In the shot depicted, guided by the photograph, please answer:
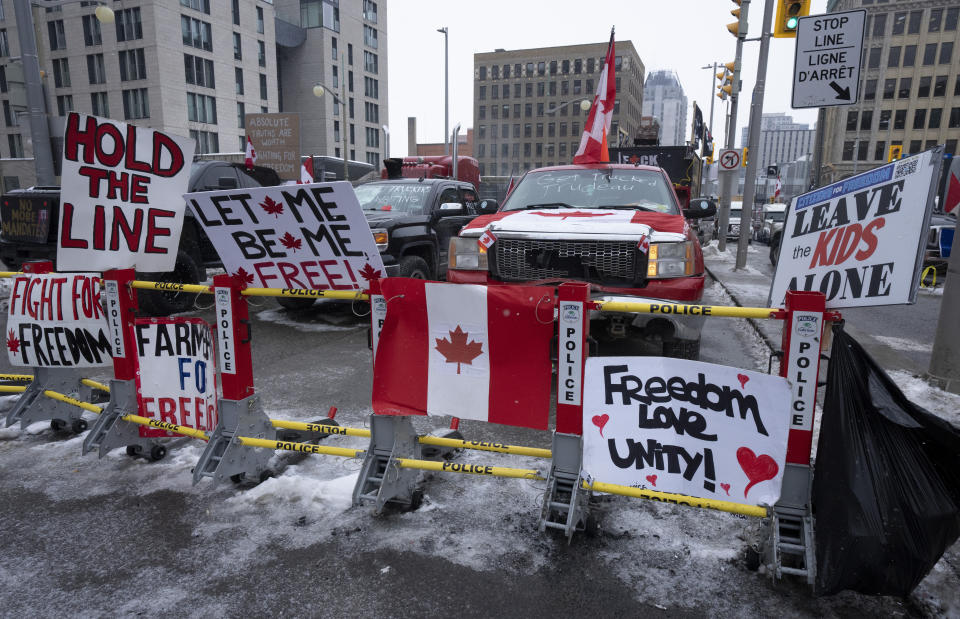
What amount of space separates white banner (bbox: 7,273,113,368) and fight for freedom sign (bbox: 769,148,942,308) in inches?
180

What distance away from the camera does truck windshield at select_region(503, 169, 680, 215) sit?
6090 mm

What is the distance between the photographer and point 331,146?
6147 cm

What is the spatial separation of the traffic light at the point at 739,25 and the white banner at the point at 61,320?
16.1 metres

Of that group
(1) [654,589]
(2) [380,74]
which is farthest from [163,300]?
(2) [380,74]

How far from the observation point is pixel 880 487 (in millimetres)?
2375

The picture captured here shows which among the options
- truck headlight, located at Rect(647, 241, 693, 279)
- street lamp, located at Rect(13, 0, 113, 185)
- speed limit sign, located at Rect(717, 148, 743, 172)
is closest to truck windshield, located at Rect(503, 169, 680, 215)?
truck headlight, located at Rect(647, 241, 693, 279)

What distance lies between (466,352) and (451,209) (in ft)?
20.0

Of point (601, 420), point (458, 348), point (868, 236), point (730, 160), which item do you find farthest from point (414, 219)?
point (730, 160)

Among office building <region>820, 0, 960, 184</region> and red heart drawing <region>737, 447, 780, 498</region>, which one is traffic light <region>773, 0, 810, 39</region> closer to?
red heart drawing <region>737, 447, 780, 498</region>

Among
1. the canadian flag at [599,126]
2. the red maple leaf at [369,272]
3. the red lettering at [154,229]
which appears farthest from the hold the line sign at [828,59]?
the red lettering at [154,229]

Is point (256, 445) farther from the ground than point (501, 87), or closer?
closer

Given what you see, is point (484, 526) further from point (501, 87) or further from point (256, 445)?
point (501, 87)

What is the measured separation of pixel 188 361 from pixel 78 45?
196 ft

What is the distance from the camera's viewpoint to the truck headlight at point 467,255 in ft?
17.5
